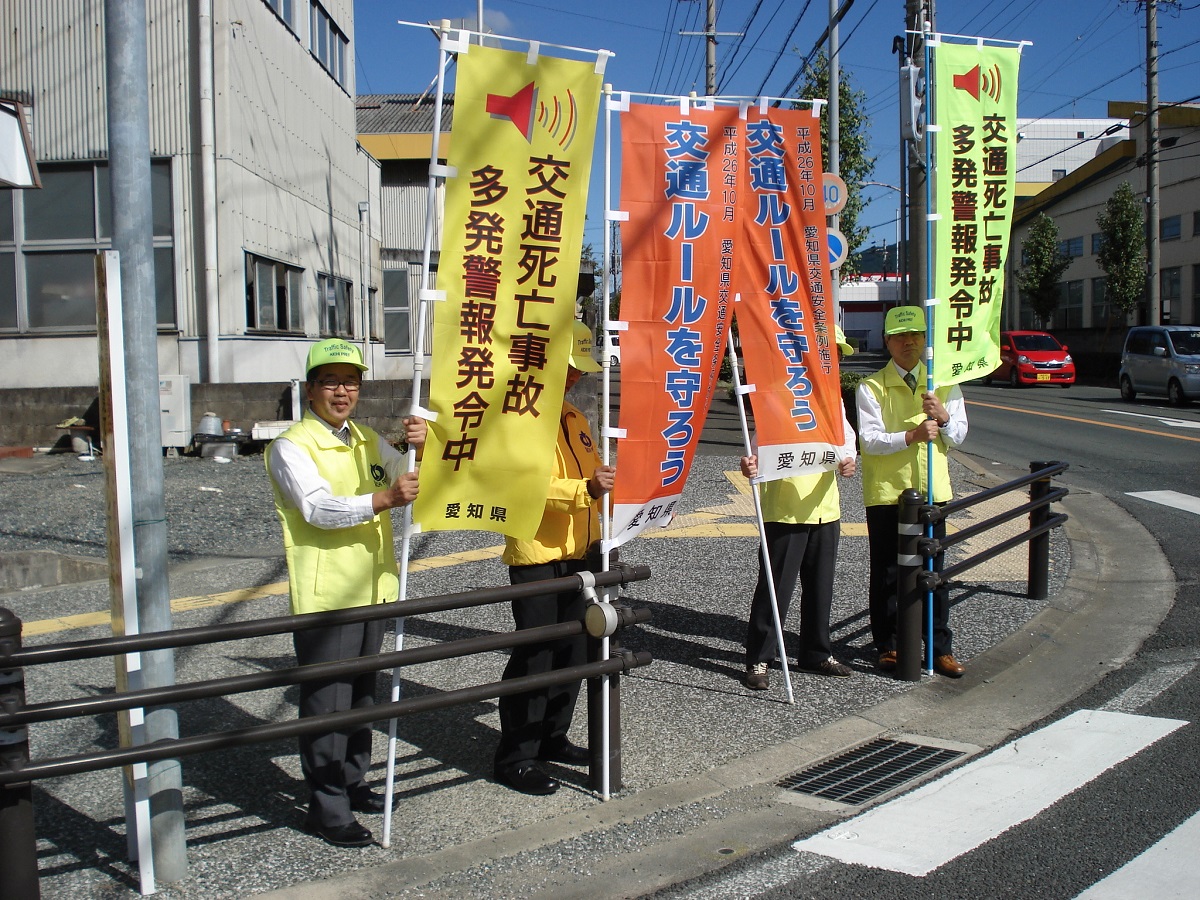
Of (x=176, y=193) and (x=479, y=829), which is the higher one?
(x=176, y=193)

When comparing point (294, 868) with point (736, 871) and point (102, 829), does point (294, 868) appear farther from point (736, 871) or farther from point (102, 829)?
point (736, 871)

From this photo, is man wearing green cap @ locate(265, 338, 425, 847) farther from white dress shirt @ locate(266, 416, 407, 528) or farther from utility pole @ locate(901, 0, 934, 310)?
utility pole @ locate(901, 0, 934, 310)

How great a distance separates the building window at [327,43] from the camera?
19094 mm

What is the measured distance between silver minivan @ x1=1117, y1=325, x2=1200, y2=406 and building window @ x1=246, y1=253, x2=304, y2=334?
62.9ft

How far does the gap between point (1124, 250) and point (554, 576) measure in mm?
35586

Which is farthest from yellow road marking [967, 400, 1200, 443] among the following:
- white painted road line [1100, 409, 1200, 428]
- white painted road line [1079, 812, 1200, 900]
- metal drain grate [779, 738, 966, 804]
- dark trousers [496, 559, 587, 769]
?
dark trousers [496, 559, 587, 769]

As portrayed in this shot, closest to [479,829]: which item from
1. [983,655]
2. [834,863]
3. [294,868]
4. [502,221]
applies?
[294,868]

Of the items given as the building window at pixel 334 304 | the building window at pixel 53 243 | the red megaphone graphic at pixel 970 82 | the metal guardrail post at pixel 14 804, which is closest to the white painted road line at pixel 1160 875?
the metal guardrail post at pixel 14 804

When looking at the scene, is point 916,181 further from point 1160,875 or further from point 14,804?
point 14,804

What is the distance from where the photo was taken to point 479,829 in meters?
3.89

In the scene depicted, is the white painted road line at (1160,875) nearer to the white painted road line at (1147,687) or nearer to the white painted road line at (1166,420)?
the white painted road line at (1147,687)

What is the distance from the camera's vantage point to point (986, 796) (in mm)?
4109

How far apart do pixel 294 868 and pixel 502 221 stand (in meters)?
2.53

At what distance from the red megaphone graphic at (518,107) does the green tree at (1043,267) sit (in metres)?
40.9
